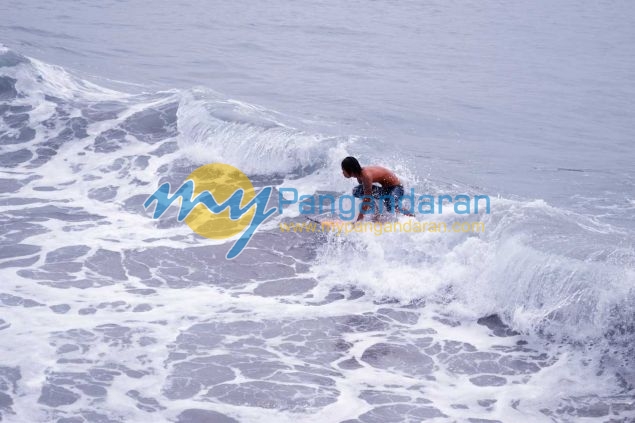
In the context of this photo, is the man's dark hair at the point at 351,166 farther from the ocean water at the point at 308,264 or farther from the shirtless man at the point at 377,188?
the ocean water at the point at 308,264

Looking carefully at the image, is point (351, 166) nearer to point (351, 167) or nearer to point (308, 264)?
point (351, 167)

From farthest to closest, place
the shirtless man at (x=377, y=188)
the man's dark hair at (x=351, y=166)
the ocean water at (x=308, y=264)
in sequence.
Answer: the shirtless man at (x=377, y=188), the man's dark hair at (x=351, y=166), the ocean water at (x=308, y=264)

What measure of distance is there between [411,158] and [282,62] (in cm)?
983

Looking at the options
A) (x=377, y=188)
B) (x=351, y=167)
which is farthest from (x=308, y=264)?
(x=377, y=188)

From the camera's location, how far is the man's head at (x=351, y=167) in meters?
8.28

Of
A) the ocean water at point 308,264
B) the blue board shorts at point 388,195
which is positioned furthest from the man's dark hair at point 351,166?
the ocean water at point 308,264

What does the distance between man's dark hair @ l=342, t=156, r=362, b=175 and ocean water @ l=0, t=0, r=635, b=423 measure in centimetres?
76

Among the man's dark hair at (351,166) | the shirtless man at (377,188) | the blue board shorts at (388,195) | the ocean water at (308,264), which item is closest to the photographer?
the ocean water at (308,264)

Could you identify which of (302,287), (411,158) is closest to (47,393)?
(302,287)

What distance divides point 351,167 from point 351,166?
13 millimetres

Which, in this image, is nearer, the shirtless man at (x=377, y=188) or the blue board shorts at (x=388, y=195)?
the shirtless man at (x=377, y=188)

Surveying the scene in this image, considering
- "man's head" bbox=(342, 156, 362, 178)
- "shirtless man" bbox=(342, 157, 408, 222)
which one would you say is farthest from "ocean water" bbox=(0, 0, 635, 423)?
"man's head" bbox=(342, 156, 362, 178)

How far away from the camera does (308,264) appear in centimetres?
834

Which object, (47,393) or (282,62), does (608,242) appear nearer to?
(47,393)
